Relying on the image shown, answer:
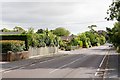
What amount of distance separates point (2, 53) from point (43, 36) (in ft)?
→ 73.2

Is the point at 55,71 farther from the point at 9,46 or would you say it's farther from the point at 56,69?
the point at 9,46

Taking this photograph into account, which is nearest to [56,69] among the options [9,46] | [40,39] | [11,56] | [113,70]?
[113,70]

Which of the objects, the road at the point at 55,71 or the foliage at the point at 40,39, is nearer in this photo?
the road at the point at 55,71

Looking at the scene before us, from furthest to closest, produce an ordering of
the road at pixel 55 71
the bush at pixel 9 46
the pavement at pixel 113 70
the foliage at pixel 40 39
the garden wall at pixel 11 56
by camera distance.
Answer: the foliage at pixel 40 39 < the bush at pixel 9 46 < the garden wall at pixel 11 56 < the pavement at pixel 113 70 < the road at pixel 55 71

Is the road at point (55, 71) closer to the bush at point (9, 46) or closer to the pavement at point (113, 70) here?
the pavement at point (113, 70)

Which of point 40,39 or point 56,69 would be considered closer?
point 56,69

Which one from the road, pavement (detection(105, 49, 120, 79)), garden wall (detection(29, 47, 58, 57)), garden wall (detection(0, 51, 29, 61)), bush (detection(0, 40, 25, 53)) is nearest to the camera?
the road

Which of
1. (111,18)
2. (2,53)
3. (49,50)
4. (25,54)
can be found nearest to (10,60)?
(2,53)

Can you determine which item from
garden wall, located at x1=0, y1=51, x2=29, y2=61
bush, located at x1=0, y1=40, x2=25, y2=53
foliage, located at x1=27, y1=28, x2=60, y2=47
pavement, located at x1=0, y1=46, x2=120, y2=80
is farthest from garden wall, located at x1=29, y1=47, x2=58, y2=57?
pavement, located at x1=0, y1=46, x2=120, y2=80

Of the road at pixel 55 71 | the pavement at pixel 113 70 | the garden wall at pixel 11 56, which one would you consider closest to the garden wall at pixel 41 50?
the garden wall at pixel 11 56

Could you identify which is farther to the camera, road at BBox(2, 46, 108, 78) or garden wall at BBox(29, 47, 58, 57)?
garden wall at BBox(29, 47, 58, 57)

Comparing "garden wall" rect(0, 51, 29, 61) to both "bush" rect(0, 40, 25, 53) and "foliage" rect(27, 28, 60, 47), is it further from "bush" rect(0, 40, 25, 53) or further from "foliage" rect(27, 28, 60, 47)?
"foliage" rect(27, 28, 60, 47)

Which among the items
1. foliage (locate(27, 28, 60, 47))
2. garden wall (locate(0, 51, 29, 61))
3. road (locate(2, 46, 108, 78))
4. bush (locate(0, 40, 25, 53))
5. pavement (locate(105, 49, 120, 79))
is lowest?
pavement (locate(105, 49, 120, 79))

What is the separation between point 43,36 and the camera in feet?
213
